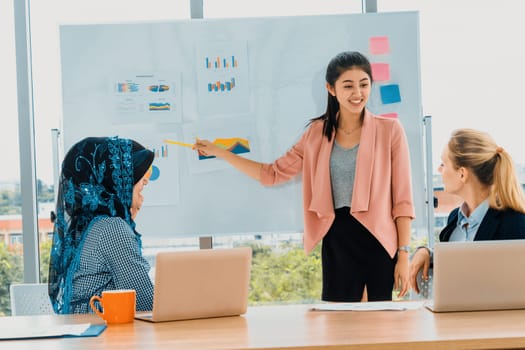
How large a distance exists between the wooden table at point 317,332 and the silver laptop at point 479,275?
0.11ft

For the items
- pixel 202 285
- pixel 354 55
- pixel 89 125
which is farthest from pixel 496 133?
pixel 202 285

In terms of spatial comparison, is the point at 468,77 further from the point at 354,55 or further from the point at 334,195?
the point at 334,195

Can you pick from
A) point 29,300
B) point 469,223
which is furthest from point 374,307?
point 29,300

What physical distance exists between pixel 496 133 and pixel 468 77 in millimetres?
343

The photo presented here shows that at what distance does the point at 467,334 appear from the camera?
168 cm

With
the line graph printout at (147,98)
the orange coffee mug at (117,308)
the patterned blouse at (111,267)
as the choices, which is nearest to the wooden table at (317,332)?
the orange coffee mug at (117,308)

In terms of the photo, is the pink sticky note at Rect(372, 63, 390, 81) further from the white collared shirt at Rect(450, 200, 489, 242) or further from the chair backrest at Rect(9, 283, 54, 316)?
the chair backrest at Rect(9, 283, 54, 316)

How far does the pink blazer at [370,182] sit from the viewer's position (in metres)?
3.45

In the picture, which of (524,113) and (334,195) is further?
(524,113)

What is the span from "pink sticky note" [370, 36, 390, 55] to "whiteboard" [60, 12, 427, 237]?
0.04 ft

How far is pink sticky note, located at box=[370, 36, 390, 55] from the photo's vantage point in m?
3.80

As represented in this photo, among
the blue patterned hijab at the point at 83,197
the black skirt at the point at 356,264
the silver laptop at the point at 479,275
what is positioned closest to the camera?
the silver laptop at the point at 479,275

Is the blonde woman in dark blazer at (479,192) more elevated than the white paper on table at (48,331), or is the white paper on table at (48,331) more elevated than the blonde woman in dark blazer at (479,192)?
the blonde woman in dark blazer at (479,192)

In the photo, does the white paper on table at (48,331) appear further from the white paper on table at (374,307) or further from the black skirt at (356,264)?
the black skirt at (356,264)
